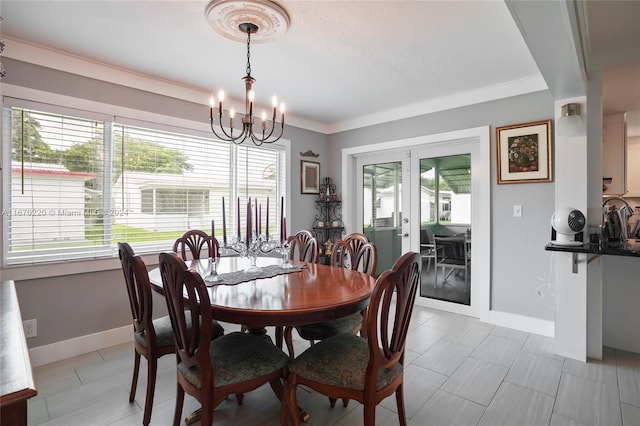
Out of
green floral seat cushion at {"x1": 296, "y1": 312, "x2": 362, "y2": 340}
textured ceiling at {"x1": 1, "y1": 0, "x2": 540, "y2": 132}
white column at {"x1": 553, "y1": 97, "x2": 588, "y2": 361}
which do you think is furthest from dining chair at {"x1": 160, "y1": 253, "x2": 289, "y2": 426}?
white column at {"x1": 553, "y1": 97, "x2": 588, "y2": 361}

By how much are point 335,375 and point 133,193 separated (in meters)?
2.62

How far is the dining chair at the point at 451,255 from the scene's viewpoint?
147 inches

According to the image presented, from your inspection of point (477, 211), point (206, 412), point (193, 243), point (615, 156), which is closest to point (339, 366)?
point (206, 412)

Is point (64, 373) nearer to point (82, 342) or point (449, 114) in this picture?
point (82, 342)

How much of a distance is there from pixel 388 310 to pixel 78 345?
277 centimetres

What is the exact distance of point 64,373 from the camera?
2408 millimetres

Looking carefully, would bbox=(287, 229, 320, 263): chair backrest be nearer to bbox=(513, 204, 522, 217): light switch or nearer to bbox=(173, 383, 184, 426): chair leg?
bbox=(173, 383, 184, 426): chair leg

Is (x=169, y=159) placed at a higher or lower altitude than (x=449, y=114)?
lower

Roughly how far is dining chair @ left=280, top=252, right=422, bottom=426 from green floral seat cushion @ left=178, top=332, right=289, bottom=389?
0.12 m

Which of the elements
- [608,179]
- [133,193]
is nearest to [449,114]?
[608,179]

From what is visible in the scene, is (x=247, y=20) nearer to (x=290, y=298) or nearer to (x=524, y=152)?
(x=290, y=298)

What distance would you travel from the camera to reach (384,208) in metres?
4.46

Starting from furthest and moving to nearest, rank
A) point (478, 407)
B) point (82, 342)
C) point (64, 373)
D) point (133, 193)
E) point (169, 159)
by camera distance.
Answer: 1. point (169, 159)
2. point (133, 193)
3. point (82, 342)
4. point (64, 373)
5. point (478, 407)

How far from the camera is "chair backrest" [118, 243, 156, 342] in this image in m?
1.71
